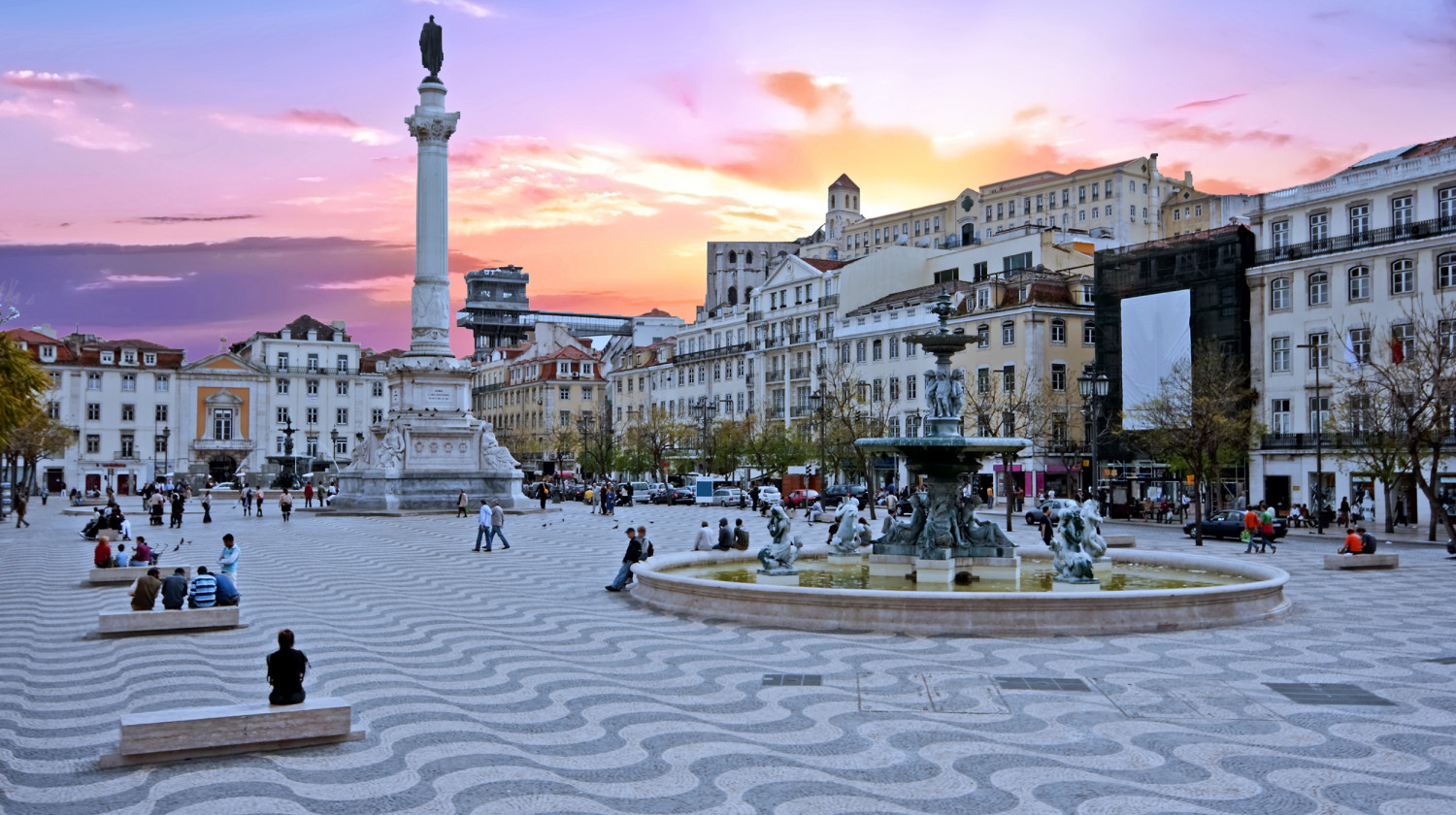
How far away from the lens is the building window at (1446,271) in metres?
43.2

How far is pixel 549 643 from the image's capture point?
47.1 feet

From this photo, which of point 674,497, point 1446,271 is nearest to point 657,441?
point 674,497

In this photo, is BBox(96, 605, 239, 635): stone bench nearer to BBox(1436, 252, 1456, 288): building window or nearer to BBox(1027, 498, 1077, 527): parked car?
BBox(1027, 498, 1077, 527): parked car

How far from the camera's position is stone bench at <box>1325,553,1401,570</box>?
23.6 m

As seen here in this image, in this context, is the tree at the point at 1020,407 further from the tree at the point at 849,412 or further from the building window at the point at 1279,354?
the building window at the point at 1279,354

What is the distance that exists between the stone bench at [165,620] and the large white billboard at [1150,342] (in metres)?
43.4

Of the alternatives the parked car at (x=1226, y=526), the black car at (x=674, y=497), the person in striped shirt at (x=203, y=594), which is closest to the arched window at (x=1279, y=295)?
the parked car at (x=1226, y=526)

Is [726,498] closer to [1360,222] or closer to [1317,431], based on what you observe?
[1317,431]

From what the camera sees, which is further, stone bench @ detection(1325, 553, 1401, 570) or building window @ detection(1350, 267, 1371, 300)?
building window @ detection(1350, 267, 1371, 300)

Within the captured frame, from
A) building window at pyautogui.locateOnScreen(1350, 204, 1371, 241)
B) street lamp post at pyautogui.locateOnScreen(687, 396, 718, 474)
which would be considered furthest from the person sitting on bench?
street lamp post at pyautogui.locateOnScreen(687, 396, 718, 474)

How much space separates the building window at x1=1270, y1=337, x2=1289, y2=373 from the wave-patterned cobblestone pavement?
32900 millimetres

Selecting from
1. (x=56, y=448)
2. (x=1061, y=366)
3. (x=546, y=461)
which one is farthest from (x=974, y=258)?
(x=56, y=448)

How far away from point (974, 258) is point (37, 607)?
62.0m

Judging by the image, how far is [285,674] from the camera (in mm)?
9477
